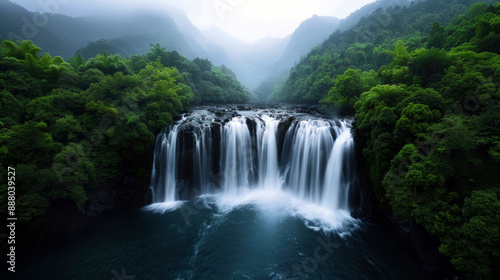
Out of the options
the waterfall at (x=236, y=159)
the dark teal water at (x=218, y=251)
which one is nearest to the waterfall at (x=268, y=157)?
the waterfall at (x=236, y=159)

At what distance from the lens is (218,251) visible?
9.47 m

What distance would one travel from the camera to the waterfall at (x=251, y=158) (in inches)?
542

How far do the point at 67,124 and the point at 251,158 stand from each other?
1270 centimetres

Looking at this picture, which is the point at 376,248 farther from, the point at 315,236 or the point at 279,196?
the point at 279,196

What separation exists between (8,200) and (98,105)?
→ 6.80m

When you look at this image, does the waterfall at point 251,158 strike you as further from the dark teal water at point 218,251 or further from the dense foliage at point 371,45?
the dense foliage at point 371,45

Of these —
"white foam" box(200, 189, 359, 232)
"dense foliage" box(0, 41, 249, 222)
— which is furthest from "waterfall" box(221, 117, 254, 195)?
"dense foliage" box(0, 41, 249, 222)

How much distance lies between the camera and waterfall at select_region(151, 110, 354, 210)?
1376 cm

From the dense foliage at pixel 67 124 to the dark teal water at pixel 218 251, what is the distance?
257 centimetres

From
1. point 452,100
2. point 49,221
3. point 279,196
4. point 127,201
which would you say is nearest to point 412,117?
point 452,100

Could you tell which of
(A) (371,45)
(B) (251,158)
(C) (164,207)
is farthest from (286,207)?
(A) (371,45)

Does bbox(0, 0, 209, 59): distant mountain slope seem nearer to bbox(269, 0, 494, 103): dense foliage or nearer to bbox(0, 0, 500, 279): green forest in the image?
bbox(0, 0, 500, 279): green forest

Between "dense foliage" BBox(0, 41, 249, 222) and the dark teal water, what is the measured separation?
2573 millimetres

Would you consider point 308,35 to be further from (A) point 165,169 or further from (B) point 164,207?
(B) point 164,207
